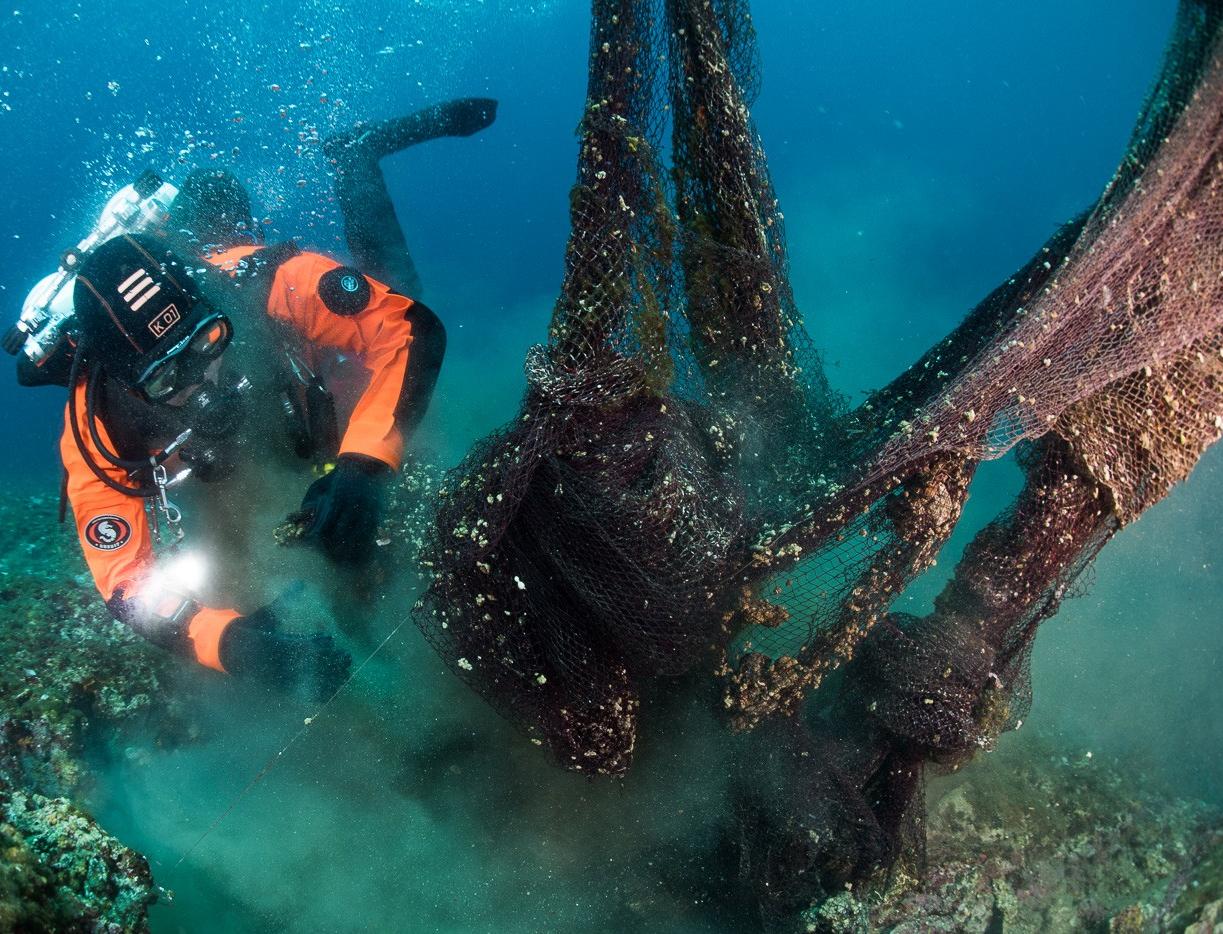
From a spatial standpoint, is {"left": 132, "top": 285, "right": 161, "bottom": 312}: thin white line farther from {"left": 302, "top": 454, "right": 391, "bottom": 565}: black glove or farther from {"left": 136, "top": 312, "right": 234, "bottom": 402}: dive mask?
{"left": 302, "top": 454, "right": 391, "bottom": 565}: black glove

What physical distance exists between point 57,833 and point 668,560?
7.97 ft

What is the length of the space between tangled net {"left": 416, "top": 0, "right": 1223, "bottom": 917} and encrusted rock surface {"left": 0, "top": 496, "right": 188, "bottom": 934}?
1.46 m

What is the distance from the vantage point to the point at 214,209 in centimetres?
559

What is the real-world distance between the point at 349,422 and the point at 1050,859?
18.5 ft

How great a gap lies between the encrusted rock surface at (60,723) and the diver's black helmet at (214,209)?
318 centimetres

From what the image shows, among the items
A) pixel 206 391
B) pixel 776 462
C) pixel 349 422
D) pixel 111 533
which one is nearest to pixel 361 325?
pixel 349 422

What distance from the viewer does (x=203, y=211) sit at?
18.1ft

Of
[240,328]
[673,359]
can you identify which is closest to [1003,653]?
[673,359]

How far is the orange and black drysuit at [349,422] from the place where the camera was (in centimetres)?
406

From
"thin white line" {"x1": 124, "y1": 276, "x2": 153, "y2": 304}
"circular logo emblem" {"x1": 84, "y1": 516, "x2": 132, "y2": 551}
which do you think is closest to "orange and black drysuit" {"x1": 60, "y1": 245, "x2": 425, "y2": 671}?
"circular logo emblem" {"x1": 84, "y1": 516, "x2": 132, "y2": 551}

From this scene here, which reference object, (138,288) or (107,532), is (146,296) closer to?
(138,288)

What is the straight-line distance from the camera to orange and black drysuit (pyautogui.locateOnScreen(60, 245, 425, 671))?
406 centimetres

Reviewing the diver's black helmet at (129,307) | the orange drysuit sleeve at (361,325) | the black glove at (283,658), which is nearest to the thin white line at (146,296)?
the diver's black helmet at (129,307)

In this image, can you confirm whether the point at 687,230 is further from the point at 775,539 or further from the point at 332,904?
the point at 332,904
